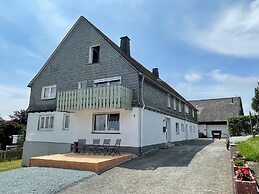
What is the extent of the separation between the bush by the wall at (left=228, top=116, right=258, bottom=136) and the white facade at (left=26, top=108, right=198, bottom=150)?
1279 centimetres

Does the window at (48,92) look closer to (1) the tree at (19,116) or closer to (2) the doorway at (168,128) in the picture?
(2) the doorway at (168,128)

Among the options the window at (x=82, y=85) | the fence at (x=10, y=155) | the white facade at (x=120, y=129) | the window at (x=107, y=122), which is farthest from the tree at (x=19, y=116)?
the window at (x=107, y=122)

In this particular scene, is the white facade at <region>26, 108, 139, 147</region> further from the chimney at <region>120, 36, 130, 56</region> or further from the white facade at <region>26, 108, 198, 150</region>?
the chimney at <region>120, 36, 130, 56</region>

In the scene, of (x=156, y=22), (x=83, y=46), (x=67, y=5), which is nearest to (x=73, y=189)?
(x=67, y=5)

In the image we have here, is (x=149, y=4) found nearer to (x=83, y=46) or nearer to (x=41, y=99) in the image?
(x=83, y=46)

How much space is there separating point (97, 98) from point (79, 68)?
4.99 metres

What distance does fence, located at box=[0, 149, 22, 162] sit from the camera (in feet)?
72.4

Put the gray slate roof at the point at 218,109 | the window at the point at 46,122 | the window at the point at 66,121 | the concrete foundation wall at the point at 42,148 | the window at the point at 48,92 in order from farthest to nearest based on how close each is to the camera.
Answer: the gray slate roof at the point at 218,109 → the window at the point at 48,92 → the window at the point at 46,122 → the window at the point at 66,121 → the concrete foundation wall at the point at 42,148

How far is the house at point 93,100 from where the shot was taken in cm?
1431

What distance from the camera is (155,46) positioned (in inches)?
619

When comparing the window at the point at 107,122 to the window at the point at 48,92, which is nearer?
the window at the point at 107,122

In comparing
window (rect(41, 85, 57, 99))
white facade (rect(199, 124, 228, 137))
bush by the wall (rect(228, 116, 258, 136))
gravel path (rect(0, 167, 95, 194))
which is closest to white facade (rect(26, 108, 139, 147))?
window (rect(41, 85, 57, 99))

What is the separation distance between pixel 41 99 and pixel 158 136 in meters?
11.2

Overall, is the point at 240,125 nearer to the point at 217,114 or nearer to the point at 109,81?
the point at 217,114
